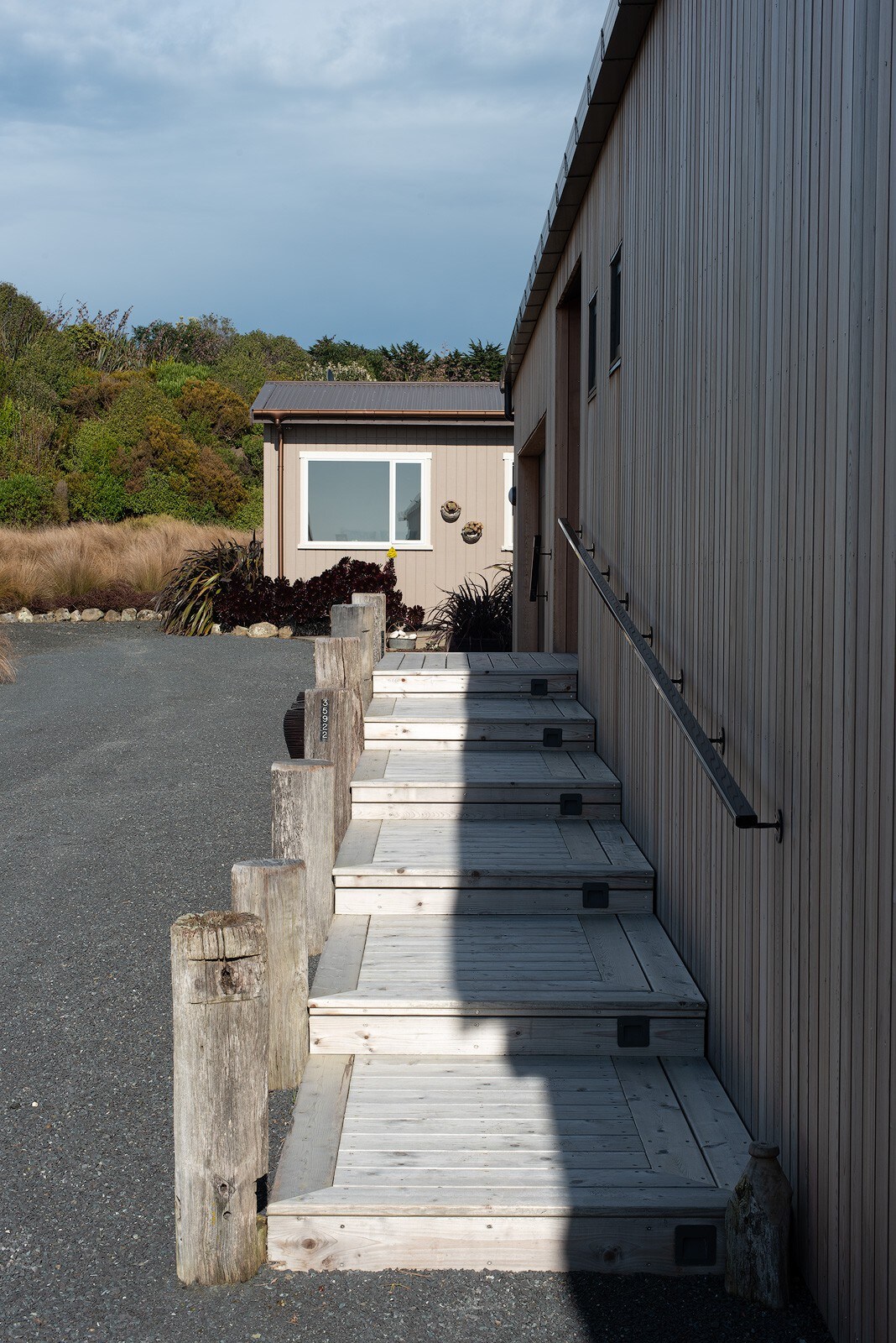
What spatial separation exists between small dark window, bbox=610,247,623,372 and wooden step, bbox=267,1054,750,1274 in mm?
3613

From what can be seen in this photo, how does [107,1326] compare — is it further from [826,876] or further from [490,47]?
[490,47]

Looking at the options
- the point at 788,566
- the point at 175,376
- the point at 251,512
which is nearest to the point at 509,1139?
the point at 788,566

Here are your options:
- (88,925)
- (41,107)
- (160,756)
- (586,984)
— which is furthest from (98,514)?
(586,984)

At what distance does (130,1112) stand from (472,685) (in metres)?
3.76

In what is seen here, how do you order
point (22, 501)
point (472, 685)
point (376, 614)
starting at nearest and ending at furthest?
point (472, 685) < point (376, 614) < point (22, 501)

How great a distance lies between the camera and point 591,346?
6805 mm

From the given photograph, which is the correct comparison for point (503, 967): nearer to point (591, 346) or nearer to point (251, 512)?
point (591, 346)

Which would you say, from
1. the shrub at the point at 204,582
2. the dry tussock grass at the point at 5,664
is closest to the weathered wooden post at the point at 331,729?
the dry tussock grass at the point at 5,664

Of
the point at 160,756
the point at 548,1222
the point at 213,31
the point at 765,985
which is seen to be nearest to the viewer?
the point at 548,1222

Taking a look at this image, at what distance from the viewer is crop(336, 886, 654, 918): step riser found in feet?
15.2

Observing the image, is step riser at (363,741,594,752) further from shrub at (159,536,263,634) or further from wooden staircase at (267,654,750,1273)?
shrub at (159,536,263,634)

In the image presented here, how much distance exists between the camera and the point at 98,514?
28281 millimetres

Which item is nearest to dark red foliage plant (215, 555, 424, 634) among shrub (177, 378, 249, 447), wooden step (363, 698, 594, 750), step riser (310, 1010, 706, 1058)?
wooden step (363, 698, 594, 750)

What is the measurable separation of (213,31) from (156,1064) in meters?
10.3
